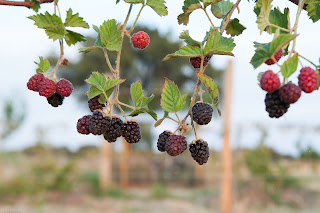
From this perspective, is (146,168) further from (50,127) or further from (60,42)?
(60,42)

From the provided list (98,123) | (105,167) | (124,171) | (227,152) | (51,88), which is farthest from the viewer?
(124,171)

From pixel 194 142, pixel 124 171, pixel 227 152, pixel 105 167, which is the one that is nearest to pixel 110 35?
Answer: pixel 194 142

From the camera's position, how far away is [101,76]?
573mm

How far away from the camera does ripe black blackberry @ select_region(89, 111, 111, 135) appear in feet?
1.86

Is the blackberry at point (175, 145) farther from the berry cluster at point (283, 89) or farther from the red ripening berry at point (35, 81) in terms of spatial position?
the red ripening berry at point (35, 81)

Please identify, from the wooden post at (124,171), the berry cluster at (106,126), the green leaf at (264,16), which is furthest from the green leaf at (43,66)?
the wooden post at (124,171)

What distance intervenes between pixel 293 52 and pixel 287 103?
6 centimetres

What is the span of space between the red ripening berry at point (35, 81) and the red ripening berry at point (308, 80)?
0.41 m

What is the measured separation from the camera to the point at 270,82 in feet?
1.61

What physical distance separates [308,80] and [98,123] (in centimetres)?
27

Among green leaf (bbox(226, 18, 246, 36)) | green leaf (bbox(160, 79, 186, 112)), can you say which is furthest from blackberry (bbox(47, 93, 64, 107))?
green leaf (bbox(226, 18, 246, 36))

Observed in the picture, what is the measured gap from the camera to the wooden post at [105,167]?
7.87m

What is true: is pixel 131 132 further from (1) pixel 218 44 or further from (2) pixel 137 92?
(1) pixel 218 44

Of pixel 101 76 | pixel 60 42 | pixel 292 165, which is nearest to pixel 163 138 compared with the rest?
pixel 101 76
